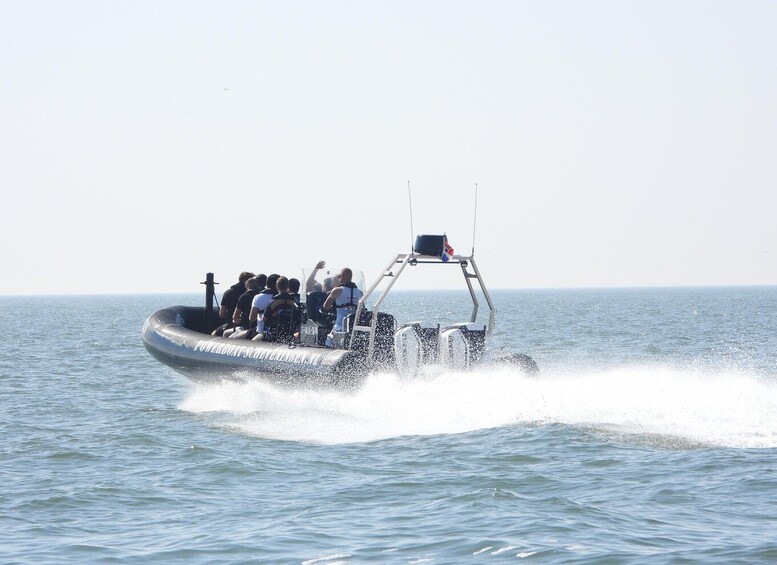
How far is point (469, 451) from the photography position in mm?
10102

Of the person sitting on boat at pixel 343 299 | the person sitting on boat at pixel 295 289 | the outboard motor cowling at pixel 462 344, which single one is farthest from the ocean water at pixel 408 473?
the person sitting on boat at pixel 295 289

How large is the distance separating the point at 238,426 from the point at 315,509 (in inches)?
176

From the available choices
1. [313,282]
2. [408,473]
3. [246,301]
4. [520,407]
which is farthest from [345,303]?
[408,473]

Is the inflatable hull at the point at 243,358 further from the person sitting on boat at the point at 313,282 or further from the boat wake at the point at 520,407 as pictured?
the person sitting on boat at the point at 313,282

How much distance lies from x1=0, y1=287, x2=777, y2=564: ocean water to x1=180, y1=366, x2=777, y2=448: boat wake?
0.08ft

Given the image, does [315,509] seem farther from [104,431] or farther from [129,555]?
[104,431]

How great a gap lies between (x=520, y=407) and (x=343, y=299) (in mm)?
2455

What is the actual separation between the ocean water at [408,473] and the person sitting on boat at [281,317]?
712 millimetres

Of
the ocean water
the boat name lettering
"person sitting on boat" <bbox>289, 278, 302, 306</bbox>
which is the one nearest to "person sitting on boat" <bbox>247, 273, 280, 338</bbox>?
"person sitting on boat" <bbox>289, 278, 302, 306</bbox>

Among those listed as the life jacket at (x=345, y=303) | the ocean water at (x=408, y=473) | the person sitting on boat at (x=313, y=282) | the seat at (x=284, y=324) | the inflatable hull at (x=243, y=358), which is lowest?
the ocean water at (x=408, y=473)

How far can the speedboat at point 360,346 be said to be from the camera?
38.6 feet

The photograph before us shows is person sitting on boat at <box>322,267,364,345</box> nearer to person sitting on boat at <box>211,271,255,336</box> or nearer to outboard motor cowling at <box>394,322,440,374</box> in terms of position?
outboard motor cowling at <box>394,322,440,374</box>

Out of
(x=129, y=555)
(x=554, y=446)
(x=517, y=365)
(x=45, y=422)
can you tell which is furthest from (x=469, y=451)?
(x=45, y=422)

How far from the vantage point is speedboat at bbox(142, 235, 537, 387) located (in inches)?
463
